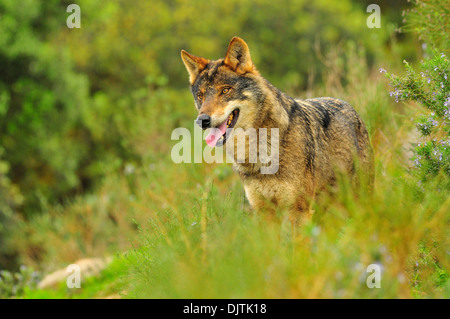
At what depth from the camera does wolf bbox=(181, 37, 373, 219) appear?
470 centimetres

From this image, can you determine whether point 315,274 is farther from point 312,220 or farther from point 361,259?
point 312,220

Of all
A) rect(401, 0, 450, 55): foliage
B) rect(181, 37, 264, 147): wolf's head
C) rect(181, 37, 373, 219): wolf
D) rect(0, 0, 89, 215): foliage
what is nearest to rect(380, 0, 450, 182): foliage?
rect(181, 37, 373, 219): wolf

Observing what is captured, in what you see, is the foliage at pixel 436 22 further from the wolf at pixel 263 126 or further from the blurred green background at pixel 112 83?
the wolf at pixel 263 126

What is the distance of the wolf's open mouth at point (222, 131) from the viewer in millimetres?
4598

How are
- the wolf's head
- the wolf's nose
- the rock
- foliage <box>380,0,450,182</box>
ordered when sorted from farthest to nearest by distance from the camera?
the rock
the wolf's head
the wolf's nose
foliage <box>380,0,450,182</box>

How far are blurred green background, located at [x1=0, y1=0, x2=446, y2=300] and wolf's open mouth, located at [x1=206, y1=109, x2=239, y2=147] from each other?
3.46 feet

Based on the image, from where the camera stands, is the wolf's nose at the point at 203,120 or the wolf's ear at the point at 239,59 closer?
the wolf's nose at the point at 203,120

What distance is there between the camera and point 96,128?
24.1 metres

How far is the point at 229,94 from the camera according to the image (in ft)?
15.8

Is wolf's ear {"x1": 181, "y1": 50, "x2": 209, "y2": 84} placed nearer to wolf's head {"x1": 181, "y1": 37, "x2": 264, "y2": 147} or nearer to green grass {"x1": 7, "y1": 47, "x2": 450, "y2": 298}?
wolf's head {"x1": 181, "y1": 37, "x2": 264, "y2": 147}

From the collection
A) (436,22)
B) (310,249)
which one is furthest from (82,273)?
(436,22)

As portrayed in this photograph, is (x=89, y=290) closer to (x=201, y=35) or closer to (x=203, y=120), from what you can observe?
(x=203, y=120)

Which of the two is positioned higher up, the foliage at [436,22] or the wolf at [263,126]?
the foliage at [436,22]

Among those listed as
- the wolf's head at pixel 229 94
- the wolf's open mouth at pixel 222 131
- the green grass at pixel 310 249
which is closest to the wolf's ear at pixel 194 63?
the wolf's head at pixel 229 94
